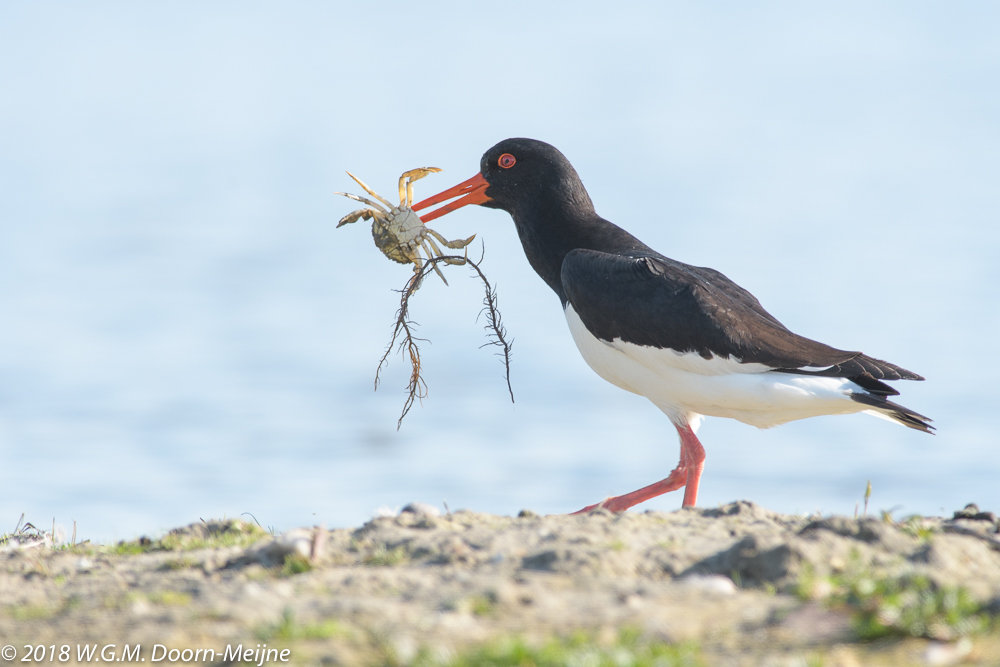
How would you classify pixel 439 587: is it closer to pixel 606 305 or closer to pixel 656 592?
pixel 656 592

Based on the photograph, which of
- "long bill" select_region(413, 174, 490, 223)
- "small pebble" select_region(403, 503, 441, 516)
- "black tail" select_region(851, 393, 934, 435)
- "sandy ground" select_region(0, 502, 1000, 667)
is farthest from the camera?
"long bill" select_region(413, 174, 490, 223)

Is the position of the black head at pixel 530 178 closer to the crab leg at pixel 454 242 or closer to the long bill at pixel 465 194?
the long bill at pixel 465 194

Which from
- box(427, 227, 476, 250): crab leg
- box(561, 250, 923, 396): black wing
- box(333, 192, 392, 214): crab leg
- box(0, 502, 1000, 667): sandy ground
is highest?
box(333, 192, 392, 214): crab leg

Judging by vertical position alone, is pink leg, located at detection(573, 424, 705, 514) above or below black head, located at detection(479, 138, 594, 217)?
below

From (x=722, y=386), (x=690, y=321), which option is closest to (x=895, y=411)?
(x=722, y=386)

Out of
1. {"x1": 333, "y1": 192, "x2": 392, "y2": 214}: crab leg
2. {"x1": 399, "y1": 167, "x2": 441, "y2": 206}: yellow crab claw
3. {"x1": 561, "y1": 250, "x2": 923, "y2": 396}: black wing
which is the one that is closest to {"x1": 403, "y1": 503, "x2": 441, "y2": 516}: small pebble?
{"x1": 561, "y1": 250, "x2": 923, "y2": 396}: black wing

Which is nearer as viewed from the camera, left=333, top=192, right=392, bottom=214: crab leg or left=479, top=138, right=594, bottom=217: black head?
left=333, top=192, right=392, bottom=214: crab leg

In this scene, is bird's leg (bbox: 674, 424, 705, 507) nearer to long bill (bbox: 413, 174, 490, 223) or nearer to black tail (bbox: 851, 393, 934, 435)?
black tail (bbox: 851, 393, 934, 435)

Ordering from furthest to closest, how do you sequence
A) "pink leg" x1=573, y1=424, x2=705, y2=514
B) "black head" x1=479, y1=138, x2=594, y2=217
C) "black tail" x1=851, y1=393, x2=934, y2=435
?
"black head" x1=479, y1=138, x2=594, y2=217
"pink leg" x1=573, y1=424, x2=705, y2=514
"black tail" x1=851, y1=393, x2=934, y2=435
